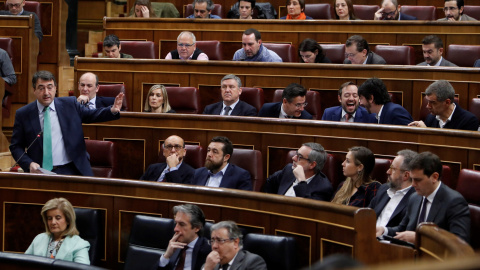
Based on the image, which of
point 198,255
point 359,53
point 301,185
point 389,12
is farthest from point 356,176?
point 389,12

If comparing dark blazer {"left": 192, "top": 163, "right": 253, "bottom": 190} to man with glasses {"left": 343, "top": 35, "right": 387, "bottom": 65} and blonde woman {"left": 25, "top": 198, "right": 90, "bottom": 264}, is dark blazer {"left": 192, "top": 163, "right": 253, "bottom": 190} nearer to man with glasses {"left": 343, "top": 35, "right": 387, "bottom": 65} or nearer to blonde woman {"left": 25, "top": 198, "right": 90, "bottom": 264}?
blonde woman {"left": 25, "top": 198, "right": 90, "bottom": 264}

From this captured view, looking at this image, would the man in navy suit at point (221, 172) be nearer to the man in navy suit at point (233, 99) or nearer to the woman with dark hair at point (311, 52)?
the man in navy suit at point (233, 99)

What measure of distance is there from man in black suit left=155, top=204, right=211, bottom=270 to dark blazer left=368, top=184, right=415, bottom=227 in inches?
14.4

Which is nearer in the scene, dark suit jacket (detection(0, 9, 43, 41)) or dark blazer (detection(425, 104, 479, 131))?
dark blazer (detection(425, 104, 479, 131))

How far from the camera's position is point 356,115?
2080 mm

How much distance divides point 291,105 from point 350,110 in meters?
0.16

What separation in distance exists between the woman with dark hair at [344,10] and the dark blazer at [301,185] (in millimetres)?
1173

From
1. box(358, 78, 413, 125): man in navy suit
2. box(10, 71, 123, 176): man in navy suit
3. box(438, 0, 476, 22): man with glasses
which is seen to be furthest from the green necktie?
box(438, 0, 476, 22): man with glasses

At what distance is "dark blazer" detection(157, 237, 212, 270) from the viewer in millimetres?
1565

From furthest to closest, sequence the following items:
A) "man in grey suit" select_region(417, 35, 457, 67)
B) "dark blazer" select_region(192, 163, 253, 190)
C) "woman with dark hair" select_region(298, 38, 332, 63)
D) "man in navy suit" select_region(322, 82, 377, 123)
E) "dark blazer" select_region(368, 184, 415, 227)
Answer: "woman with dark hair" select_region(298, 38, 332, 63)
"man in grey suit" select_region(417, 35, 457, 67)
"man in navy suit" select_region(322, 82, 377, 123)
"dark blazer" select_region(192, 163, 253, 190)
"dark blazer" select_region(368, 184, 415, 227)

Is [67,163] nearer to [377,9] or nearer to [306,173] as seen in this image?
[306,173]

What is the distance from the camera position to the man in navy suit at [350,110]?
206 cm

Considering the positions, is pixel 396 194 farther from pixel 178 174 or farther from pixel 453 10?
pixel 453 10

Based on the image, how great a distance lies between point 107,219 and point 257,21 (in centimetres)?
127
